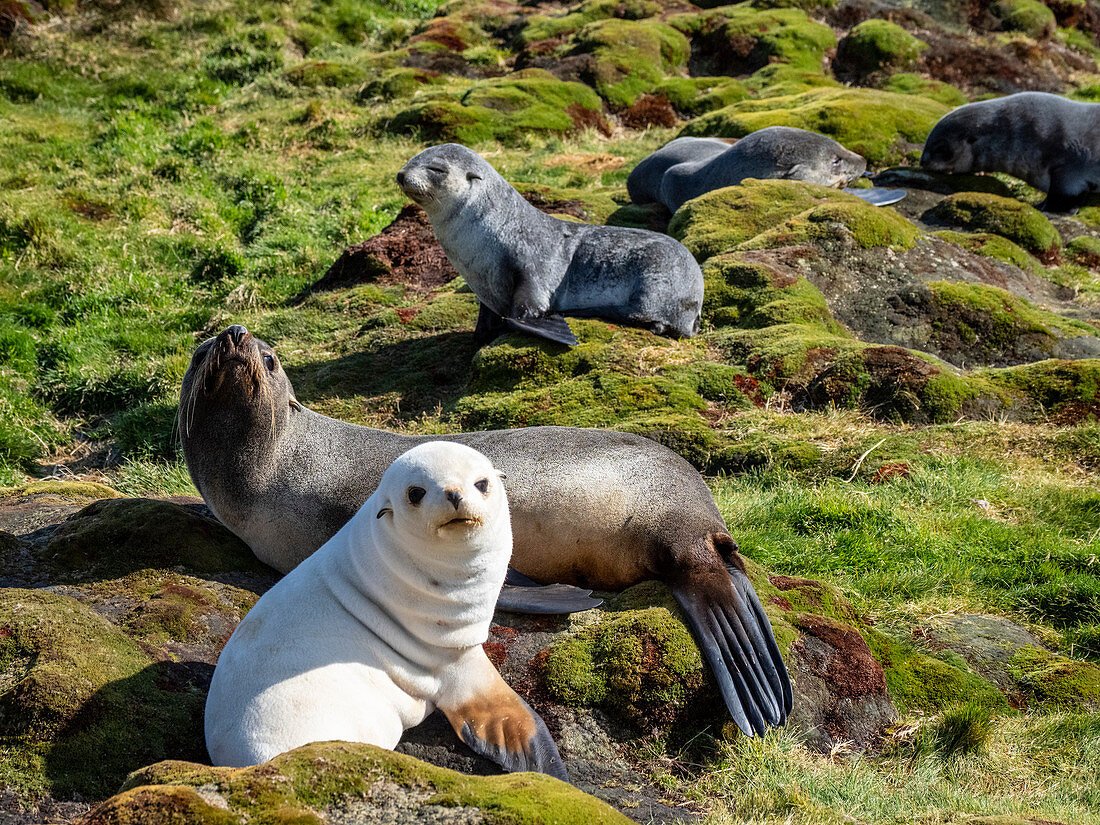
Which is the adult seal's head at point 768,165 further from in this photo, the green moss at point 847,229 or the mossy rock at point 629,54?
the mossy rock at point 629,54

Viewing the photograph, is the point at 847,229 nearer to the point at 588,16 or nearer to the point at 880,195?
the point at 880,195

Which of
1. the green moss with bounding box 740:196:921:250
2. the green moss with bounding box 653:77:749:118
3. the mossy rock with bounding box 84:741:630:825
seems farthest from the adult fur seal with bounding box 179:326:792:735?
the green moss with bounding box 653:77:749:118

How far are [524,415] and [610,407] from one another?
2.03ft

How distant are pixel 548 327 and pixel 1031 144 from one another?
8570mm

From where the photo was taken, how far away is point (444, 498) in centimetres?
314

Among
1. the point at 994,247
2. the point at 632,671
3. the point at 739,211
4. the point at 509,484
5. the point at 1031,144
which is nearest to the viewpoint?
the point at 632,671

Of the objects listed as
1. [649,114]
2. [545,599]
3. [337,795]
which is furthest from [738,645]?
[649,114]

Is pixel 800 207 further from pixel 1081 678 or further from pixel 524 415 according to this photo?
pixel 1081 678

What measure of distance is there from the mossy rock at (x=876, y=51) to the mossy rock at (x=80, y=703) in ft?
69.8

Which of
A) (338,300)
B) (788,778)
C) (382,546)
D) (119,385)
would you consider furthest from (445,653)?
(338,300)

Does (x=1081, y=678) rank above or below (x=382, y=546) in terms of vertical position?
below

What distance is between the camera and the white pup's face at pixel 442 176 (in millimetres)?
8055

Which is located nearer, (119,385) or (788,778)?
(788,778)

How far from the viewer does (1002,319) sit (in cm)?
829
